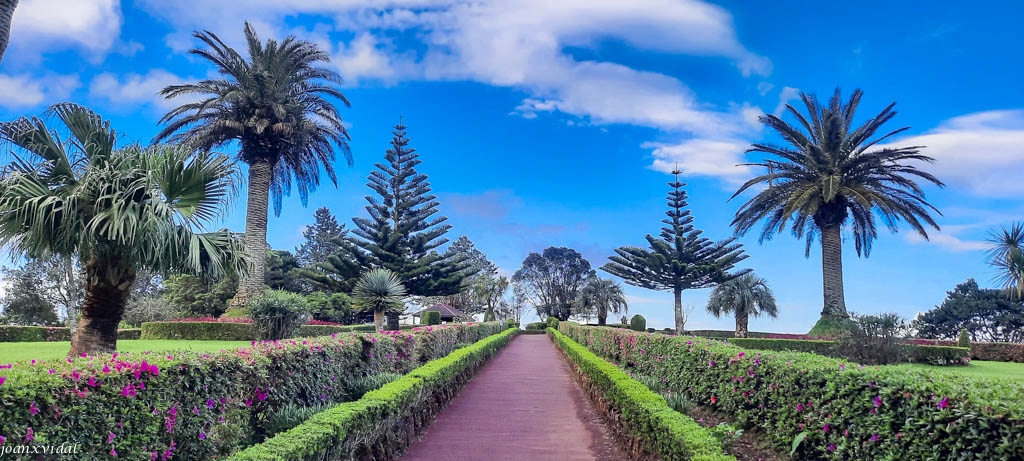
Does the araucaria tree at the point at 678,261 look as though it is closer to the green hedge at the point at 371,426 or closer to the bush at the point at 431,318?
the bush at the point at 431,318

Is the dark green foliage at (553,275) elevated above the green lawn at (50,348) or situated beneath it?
elevated above

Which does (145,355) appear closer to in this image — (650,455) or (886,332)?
(650,455)

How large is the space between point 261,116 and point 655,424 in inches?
843

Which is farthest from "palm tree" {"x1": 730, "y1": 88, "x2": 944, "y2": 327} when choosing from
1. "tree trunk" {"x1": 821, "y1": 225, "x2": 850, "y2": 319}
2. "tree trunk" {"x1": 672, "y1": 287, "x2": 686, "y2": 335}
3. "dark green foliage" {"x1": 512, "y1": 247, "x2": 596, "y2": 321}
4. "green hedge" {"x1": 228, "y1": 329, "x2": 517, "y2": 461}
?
"dark green foliage" {"x1": 512, "y1": 247, "x2": 596, "y2": 321}

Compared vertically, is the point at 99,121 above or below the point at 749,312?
above

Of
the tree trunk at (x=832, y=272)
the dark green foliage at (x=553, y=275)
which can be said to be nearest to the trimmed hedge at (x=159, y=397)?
the tree trunk at (x=832, y=272)

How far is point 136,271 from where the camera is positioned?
896 cm

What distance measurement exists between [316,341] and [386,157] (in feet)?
94.7

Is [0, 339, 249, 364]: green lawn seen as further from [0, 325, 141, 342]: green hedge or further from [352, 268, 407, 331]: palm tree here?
[352, 268, 407, 331]: palm tree

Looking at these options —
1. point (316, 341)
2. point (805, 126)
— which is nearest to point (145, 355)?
point (316, 341)

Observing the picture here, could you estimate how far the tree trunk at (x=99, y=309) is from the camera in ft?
28.0

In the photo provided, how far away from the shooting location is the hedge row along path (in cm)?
541

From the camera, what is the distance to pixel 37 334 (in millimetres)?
20156

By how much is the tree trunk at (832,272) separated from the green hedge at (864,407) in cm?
1969
